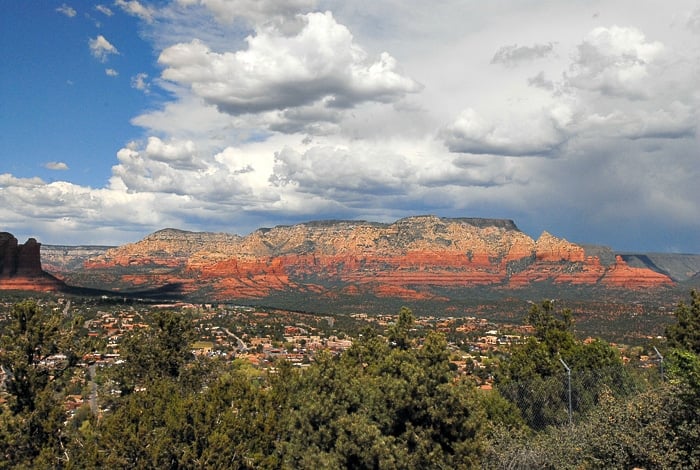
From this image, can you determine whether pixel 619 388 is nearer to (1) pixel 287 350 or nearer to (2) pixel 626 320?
(1) pixel 287 350

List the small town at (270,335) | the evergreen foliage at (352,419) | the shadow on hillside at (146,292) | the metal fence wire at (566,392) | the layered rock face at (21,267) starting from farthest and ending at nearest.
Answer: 1. the shadow on hillside at (146,292)
2. the layered rock face at (21,267)
3. the small town at (270,335)
4. the metal fence wire at (566,392)
5. the evergreen foliage at (352,419)

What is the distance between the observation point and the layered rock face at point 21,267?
138875 mm

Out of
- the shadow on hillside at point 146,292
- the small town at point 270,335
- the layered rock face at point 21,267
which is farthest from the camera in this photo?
the shadow on hillside at point 146,292

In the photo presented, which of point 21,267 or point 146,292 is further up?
point 21,267

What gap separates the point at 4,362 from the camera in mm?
21062

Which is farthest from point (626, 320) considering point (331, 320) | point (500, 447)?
point (500, 447)

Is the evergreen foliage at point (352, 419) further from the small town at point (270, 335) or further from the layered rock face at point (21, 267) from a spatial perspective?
the layered rock face at point (21, 267)

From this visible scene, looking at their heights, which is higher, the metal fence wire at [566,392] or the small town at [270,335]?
the metal fence wire at [566,392]

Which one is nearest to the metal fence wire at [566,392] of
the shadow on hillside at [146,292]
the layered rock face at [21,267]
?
the layered rock face at [21,267]

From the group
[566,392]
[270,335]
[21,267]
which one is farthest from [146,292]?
[566,392]

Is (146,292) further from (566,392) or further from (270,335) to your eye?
(566,392)

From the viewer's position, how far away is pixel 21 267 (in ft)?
477

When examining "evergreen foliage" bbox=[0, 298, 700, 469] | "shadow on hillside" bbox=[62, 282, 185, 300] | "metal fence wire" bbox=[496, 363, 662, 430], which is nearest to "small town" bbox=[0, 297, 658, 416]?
"metal fence wire" bbox=[496, 363, 662, 430]

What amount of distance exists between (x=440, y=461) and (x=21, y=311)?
53.8 feet
